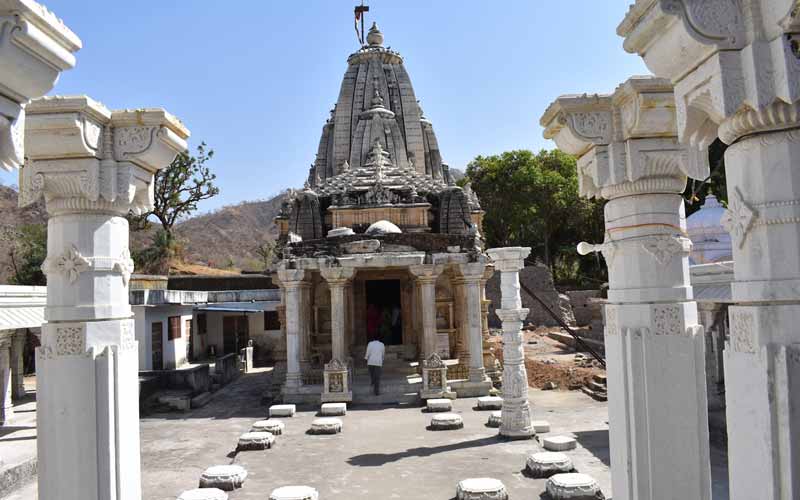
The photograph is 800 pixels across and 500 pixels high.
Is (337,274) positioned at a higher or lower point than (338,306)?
higher

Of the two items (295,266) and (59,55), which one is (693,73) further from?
(295,266)

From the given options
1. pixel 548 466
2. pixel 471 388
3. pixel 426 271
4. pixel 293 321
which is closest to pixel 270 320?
pixel 293 321

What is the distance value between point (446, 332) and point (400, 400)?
4722 millimetres

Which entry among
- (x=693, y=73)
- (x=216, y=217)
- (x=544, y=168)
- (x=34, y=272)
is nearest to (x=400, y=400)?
(x=693, y=73)

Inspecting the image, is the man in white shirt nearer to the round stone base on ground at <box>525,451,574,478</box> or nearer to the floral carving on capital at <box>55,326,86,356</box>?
the round stone base on ground at <box>525,451,574,478</box>

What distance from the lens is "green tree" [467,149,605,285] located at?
4166 centimetres

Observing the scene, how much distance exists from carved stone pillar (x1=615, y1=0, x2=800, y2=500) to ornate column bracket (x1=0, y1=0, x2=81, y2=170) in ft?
9.48

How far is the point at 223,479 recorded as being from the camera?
→ 8.66 metres

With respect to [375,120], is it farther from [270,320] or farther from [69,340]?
[69,340]

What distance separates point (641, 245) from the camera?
4926 mm

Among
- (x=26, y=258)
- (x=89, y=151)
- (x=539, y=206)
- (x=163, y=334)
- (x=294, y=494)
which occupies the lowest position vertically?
(x=294, y=494)

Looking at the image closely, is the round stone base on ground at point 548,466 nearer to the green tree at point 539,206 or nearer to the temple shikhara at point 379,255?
the temple shikhara at point 379,255

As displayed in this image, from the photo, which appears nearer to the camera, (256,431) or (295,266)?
(256,431)

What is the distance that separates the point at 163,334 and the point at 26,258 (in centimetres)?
1484
